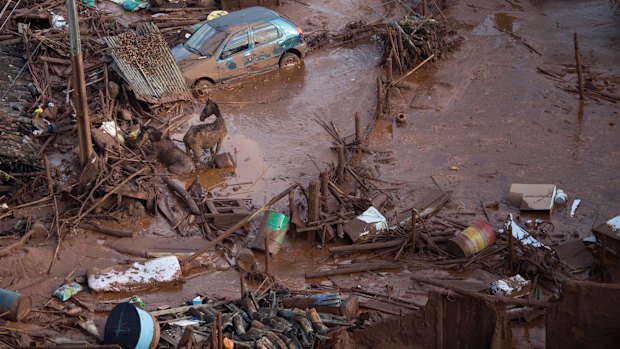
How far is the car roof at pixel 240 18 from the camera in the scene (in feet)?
69.8

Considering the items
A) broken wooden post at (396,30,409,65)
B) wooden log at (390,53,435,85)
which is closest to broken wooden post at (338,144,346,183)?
wooden log at (390,53,435,85)

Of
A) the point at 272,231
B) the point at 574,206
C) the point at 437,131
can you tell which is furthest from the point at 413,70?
the point at 272,231

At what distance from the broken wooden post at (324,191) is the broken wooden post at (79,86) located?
167 inches

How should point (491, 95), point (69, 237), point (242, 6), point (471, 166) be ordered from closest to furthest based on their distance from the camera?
point (69, 237) → point (471, 166) → point (491, 95) → point (242, 6)

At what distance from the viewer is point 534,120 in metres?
19.4

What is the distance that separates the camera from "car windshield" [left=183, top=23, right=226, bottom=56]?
20797mm

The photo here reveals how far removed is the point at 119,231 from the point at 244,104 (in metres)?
5.92

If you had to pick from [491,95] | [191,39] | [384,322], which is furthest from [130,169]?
[491,95]

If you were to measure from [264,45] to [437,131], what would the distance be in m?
4.86

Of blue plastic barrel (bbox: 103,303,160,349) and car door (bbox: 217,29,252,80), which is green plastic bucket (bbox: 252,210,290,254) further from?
car door (bbox: 217,29,252,80)

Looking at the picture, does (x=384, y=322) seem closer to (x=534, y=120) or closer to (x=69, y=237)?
(x=69, y=237)

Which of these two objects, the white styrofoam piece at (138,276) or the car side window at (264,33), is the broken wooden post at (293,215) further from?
the car side window at (264,33)

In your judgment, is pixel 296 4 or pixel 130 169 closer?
pixel 130 169

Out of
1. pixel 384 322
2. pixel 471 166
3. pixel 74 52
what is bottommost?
pixel 471 166
